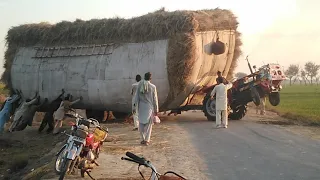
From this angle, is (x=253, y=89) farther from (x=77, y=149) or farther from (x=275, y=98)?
(x=77, y=149)

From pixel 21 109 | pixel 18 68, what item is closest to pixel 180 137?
pixel 21 109

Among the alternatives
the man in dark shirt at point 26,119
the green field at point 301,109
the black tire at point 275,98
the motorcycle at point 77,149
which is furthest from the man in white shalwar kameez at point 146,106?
the green field at point 301,109

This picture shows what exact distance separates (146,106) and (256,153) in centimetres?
289

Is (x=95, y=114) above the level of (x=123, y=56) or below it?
below

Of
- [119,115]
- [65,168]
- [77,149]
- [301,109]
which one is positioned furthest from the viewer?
[301,109]

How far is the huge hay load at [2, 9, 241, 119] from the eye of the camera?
45.5ft

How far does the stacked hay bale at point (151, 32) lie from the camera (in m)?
13.6

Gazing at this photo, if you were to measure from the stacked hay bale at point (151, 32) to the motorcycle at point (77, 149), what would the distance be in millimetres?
6639

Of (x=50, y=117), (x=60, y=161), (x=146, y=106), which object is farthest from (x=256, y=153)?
(x=50, y=117)

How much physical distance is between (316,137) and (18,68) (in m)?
12.9

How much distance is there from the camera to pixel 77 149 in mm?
6734

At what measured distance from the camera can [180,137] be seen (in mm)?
11086

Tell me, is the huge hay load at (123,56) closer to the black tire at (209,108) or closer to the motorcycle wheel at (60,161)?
the black tire at (209,108)

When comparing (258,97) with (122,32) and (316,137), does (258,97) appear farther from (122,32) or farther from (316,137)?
(122,32)
